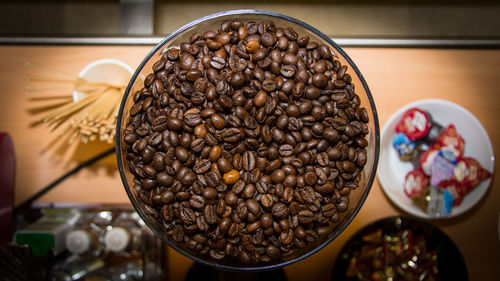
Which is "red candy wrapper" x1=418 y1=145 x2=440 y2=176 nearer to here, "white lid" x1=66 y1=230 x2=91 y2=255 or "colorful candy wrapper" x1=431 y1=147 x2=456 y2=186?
"colorful candy wrapper" x1=431 y1=147 x2=456 y2=186

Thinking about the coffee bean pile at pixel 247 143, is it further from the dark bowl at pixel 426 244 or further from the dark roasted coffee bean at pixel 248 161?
the dark bowl at pixel 426 244

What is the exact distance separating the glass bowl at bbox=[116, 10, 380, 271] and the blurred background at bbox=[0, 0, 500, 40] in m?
0.75

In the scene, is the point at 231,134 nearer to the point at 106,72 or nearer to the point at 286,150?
the point at 286,150

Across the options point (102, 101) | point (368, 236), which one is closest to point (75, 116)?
point (102, 101)

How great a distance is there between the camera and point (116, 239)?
3.24ft

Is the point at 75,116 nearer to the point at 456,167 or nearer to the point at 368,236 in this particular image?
the point at 368,236

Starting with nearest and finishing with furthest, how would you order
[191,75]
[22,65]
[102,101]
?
[191,75]
[102,101]
[22,65]

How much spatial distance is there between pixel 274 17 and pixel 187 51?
0.21 m

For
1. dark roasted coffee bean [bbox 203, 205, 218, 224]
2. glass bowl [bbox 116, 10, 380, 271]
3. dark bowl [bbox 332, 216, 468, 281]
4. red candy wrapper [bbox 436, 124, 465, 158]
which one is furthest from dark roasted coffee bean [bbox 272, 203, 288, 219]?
red candy wrapper [bbox 436, 124, 465, 158]

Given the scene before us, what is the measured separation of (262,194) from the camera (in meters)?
0.69

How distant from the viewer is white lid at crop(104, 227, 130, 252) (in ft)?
3.24

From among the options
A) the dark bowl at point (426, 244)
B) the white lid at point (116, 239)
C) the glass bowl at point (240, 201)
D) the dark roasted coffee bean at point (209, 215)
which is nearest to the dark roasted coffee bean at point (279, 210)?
the glass bowl at point (240, 201)

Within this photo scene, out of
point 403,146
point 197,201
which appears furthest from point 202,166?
point 403,146

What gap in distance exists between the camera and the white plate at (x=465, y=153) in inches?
40.1
